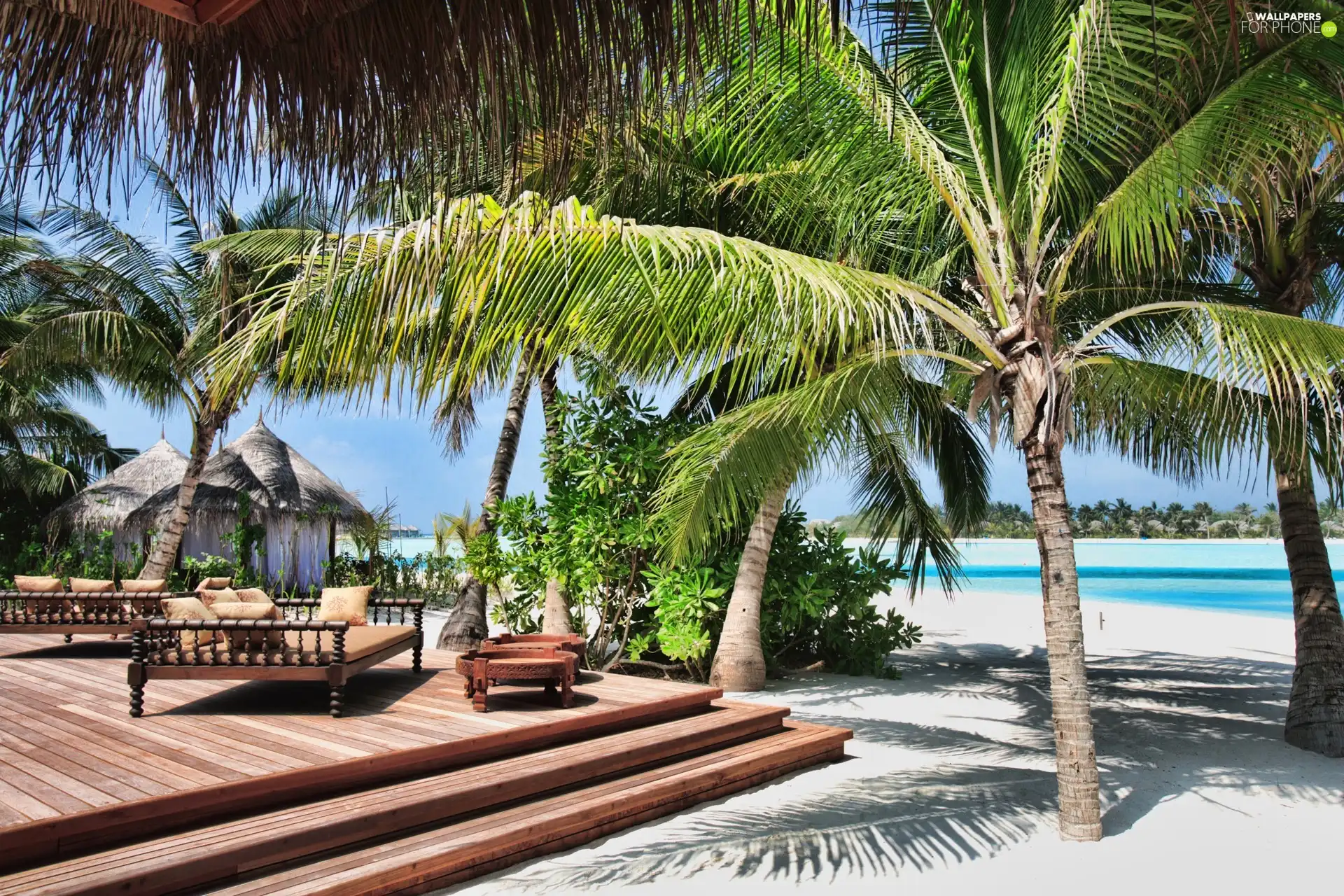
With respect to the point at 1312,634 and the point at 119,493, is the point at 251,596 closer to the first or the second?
the point at 1312,634

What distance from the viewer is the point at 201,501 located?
1703cm

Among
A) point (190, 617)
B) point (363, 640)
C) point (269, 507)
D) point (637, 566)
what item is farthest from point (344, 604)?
point (269, 507)

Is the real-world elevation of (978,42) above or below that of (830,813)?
above

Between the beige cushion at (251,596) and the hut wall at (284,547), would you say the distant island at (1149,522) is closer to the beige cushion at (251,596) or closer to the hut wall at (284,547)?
the hut wall at (284,547)

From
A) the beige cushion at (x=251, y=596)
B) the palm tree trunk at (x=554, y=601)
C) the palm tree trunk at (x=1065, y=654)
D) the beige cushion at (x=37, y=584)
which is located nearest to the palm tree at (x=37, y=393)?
the beige cushion at (x=37, y=584)

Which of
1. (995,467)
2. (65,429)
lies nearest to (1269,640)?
(995,467)

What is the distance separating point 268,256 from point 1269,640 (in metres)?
16.2

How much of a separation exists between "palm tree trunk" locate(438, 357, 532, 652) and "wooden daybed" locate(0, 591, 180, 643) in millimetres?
3700

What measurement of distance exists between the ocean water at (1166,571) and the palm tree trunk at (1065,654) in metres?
17.9

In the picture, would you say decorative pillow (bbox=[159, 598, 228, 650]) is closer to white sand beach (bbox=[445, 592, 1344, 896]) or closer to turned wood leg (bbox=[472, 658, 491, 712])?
turned wood leg (bbox=[472, 658, 491, 712])

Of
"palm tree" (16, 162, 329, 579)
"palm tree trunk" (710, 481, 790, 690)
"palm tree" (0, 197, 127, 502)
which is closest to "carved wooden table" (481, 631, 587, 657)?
"palm tree trunk" (710, 481, 790, 690)

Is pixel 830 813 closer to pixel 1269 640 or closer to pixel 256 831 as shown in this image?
pixel 256 831

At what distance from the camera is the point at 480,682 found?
5906mm

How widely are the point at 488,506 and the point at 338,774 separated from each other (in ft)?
21.6
